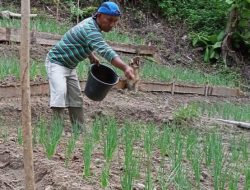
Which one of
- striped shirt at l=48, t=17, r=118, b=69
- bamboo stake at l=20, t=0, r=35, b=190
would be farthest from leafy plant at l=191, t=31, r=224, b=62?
bamboo stake at l=20, t=0, r=35, b=190

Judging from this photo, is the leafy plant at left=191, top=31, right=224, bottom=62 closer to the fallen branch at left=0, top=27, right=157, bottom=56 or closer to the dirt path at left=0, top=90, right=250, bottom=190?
the fallen branch at left=0, top=27, right=157, bottom=56

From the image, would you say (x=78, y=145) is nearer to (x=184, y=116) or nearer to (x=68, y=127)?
(x=68, y=127)

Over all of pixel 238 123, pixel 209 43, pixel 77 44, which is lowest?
pixel 238 123

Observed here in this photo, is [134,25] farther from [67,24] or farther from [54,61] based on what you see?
[54,61]

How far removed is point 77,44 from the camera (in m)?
4.73

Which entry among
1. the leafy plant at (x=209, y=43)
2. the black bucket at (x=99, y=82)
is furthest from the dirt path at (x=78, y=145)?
the leafy plant at (x=209, y=43)

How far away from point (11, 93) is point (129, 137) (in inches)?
90.7

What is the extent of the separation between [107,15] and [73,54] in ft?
1.99

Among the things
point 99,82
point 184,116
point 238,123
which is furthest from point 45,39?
point 99,82

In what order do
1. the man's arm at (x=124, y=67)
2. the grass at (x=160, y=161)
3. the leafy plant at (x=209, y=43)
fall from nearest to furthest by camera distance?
1. the grass at (x=160, y=161)
2. the man's arm at (x=124, y=67)
3. the leafy plant at (x=209, y=43)

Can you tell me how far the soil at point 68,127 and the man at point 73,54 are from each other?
0.29 metres

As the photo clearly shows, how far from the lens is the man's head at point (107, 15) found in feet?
14.2

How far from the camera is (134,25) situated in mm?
14859

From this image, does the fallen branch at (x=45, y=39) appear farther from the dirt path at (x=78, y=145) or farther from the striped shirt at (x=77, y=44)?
the striped shirt at (x=77, y=44)
